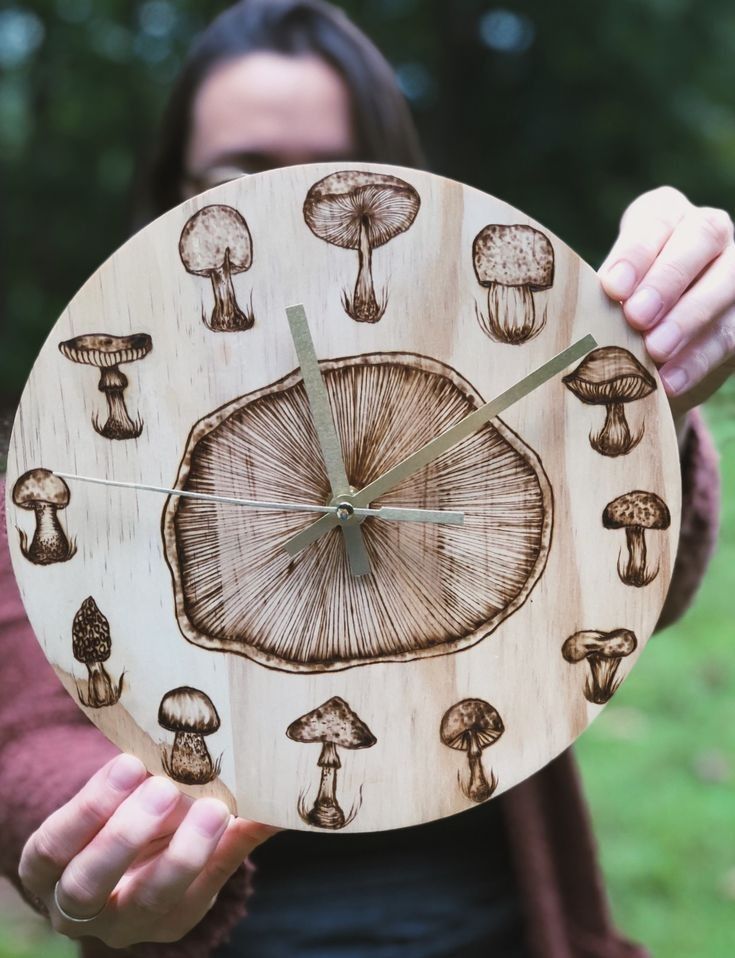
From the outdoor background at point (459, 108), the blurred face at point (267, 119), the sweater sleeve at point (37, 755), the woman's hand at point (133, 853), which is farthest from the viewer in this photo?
the outdoor background at point (459, 108)

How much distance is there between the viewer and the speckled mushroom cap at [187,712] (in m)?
0.75

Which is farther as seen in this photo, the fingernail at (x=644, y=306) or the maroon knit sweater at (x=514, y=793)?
the maroon knit sweater at (x=514, y=793)

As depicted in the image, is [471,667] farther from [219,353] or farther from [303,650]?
[219,353]

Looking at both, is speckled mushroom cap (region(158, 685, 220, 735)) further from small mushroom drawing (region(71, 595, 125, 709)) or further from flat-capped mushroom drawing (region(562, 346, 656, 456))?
flat-capped mushroom drawing (region(562, 346, 656, 456))

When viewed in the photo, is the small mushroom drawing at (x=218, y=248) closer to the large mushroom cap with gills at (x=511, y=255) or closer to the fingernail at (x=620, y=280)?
the large mushroom cap with gills at (x=511, y=255)

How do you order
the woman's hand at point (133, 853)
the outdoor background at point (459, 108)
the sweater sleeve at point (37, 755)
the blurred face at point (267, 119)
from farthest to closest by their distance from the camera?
1. the outdoor background at point (459, 108)
2. the blurred face at point (267, 119)
3. the sweater sleeve at point (37, 755)
4. the woman's hand at point (133, 853)

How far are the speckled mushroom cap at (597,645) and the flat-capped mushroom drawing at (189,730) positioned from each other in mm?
286

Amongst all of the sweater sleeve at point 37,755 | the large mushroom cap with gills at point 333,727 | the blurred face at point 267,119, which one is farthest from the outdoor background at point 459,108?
the large mushroom cap with gills at point 333,727

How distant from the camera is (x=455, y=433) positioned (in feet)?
2.41

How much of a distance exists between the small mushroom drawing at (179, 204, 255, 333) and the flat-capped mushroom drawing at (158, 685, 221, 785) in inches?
11.7

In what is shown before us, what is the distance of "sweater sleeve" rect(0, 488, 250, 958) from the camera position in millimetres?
850

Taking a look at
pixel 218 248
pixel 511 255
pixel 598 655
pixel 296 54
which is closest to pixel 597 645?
pixel 598 655

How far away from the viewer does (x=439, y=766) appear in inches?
29.7

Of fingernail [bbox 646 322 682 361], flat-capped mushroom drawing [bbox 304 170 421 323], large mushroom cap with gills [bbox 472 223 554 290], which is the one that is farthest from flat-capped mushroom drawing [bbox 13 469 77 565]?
fingernail [bbox 646 322 682 361]
